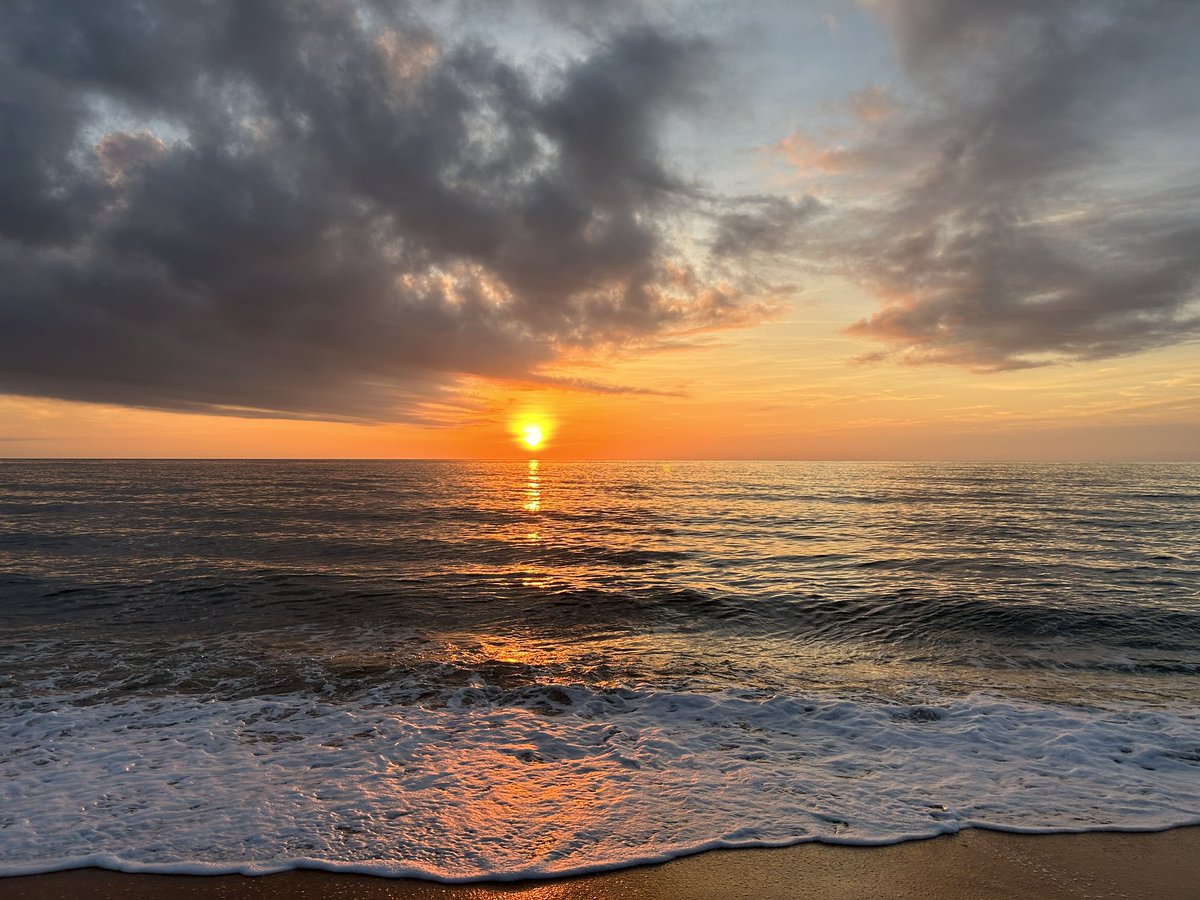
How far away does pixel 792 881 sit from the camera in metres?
5.23

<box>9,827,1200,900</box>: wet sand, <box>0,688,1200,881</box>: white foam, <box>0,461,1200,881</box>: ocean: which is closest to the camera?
<box>9,827,1200,900</box>: wet sand

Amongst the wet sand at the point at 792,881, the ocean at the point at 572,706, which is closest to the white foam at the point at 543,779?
the ocean at the point at 572,706

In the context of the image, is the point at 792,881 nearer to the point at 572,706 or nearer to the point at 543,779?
the point at 543,779

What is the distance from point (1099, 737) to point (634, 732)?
6.30 m

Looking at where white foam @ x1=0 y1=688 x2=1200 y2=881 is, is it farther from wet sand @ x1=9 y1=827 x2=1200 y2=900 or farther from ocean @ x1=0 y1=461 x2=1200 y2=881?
wet sand @ x1=9 y1=827 x2=1200 y2=900

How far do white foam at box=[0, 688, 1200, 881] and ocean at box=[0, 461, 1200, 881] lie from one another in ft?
0.13

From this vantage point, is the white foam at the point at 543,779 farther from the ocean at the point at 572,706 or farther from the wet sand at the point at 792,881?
the wet sand at the point at 792,881

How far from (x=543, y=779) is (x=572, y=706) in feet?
8.48

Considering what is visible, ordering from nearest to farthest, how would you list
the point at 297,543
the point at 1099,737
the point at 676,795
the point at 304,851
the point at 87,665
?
the point at 304,851
the point at 676,795
the point at 1099,737
the point at 87,665
the point at 297,543

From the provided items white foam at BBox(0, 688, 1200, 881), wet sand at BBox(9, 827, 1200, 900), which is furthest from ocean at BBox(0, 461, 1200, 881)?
wet sand at BBox(9, 827, 1200, 900)

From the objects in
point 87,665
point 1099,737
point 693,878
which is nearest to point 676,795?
point 693,878

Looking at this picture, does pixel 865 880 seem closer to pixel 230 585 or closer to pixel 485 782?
pixel 485 782

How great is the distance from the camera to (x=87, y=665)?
11.9 metres

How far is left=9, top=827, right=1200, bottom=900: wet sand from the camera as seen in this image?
16.6ft
